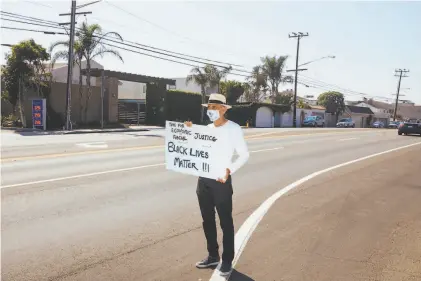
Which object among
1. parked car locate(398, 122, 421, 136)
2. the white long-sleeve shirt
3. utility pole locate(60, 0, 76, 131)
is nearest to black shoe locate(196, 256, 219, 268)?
the white long-sleeve shirt

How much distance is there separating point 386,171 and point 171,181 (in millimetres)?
6797

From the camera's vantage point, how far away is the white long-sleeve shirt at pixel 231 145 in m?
4.08

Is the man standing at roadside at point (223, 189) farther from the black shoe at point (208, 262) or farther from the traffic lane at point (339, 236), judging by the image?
the traffic lane at point (339, 236)

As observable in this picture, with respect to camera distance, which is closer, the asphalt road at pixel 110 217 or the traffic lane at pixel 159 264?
the traffic lane at pixel 159 264

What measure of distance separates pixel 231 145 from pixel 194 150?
0.44m

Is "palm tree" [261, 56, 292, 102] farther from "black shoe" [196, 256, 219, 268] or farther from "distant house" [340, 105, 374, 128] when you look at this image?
"black shoe" [196, 256, 219, 268]

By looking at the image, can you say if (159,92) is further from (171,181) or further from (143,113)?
(171,181)

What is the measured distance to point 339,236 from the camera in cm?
532

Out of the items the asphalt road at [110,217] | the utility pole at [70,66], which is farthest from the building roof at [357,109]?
the asphalt road at [110,217]

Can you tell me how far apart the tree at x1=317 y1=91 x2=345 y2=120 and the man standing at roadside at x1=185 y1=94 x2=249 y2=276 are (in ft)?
241

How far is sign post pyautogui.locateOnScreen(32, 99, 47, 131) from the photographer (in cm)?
2595

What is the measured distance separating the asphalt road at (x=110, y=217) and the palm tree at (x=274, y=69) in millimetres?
47043

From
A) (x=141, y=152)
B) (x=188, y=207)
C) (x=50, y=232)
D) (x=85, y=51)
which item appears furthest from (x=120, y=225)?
(x=85, y=51)

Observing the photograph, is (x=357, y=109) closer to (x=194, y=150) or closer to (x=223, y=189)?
(x=194, y=150)
